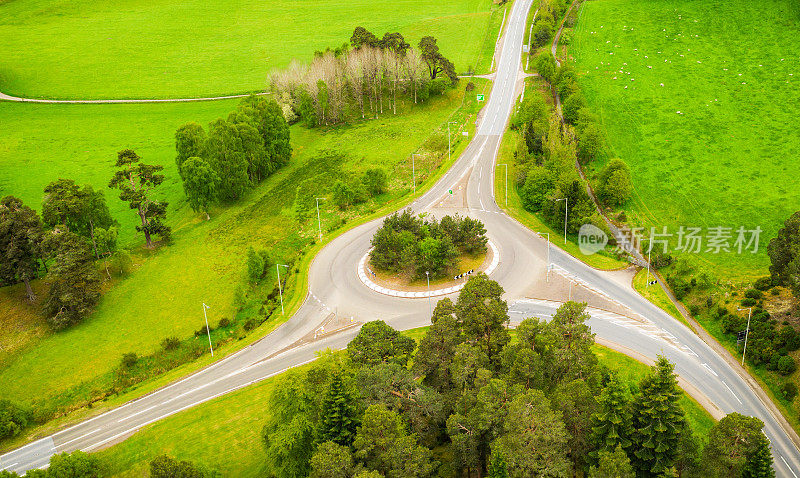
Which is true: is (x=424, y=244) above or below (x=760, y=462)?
above

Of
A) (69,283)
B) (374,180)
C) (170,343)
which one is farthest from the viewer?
(374,180)

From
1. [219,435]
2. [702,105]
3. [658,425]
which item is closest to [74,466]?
[219,435]

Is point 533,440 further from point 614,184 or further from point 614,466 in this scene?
point 614,184

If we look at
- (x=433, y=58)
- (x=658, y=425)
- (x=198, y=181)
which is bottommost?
(x=658, y=425)

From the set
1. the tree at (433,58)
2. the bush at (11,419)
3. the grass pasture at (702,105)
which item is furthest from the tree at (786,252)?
the tree at (433,58)

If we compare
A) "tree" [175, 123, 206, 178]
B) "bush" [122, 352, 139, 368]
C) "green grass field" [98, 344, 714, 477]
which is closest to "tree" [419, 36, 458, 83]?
"tree" [175, 123, 206, 178]

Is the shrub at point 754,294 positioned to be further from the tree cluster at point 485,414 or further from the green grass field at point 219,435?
the tree cluster at point 485,414

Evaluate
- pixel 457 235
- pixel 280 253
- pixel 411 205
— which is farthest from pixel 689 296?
pixel 280 253
